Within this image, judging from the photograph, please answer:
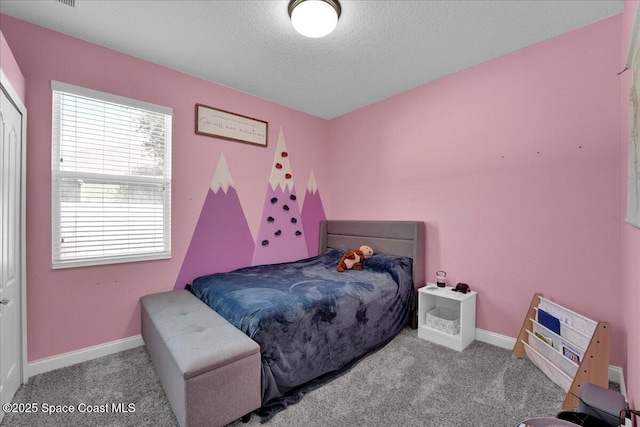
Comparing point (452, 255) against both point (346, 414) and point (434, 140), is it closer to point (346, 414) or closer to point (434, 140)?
point (434, 140)

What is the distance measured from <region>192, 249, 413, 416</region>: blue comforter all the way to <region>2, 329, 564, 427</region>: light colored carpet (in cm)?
13

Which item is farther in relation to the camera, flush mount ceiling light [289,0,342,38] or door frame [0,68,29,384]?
door frame [0,68,29,384]

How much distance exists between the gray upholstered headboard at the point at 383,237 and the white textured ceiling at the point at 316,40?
161 cm

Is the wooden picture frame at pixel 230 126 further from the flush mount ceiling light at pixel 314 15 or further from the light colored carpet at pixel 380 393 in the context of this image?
the light colored carpet at pixel 380 393

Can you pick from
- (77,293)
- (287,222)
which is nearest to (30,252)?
(77,293)

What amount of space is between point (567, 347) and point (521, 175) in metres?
1.34

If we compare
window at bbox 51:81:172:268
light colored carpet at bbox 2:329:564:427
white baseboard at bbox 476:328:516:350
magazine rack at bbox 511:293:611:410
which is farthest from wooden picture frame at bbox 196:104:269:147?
magazine rack at bbox 511:293:611:410

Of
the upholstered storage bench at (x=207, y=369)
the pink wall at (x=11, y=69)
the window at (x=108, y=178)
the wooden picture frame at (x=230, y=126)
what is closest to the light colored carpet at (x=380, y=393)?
the upholstered storage bench at (x=207, y=369)

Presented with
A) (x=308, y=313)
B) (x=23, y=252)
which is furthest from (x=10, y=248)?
(x=308, y=313)

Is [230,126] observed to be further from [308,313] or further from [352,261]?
[308,313]

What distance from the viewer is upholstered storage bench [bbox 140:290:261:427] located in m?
1.42

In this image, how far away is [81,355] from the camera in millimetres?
2244

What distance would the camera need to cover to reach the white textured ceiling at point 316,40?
6.28 feet

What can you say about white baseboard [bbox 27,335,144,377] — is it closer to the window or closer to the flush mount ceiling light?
the window
